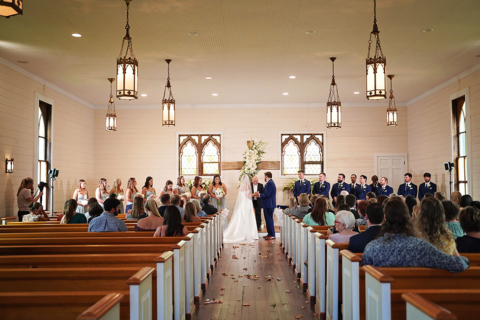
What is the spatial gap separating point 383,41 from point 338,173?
6.78 meters

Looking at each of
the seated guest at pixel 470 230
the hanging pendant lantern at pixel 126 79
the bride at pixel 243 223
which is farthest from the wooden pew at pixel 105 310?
the bride at pixel 243 223

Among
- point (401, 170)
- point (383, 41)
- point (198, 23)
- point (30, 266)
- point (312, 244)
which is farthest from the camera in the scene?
point (401, 170)

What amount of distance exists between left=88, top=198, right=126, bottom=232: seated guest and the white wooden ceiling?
3.13 metres

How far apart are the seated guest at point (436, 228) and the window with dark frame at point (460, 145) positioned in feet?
28.1

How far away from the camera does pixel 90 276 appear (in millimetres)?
2801

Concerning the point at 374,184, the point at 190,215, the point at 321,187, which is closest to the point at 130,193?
the point at 190,215

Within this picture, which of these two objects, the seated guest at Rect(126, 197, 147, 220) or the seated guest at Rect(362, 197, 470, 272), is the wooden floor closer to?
the seated guest at Rect(126, 197, 147, 220)

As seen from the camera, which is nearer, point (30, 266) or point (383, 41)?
point (30, 266)

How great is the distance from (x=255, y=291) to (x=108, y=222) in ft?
6.75

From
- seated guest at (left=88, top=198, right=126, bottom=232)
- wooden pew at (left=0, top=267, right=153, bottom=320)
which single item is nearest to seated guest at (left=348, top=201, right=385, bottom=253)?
wooden pew at (left=0, top=267, right=153, bottom=320)

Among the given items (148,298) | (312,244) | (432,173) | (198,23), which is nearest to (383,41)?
(198,23)

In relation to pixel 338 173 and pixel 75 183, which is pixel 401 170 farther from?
pixel 75 183

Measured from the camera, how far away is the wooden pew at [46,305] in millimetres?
2229

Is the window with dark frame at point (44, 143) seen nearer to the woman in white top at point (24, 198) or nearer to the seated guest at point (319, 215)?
the woman in white top at point (24, 198)
